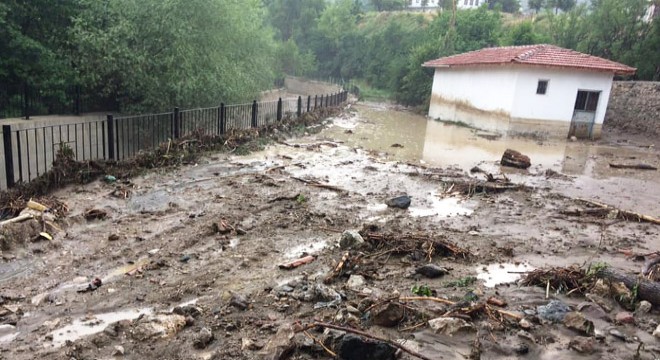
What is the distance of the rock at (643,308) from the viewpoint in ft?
13.4

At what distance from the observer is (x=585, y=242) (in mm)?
6328

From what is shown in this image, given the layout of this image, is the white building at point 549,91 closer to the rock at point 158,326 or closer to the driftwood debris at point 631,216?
the driftwood debris at point 631,216

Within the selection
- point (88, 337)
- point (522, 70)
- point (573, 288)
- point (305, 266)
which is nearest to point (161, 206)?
point (305, 266)

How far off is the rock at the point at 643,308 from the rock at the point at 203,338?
3.83m

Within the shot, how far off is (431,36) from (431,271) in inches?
1762

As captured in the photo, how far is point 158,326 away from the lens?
3.71 metres

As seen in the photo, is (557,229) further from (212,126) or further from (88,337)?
(212,126)

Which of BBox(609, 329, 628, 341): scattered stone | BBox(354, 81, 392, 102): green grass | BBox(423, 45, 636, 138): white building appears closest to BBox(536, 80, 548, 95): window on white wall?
BBox(423, 45, 636, 138): white building

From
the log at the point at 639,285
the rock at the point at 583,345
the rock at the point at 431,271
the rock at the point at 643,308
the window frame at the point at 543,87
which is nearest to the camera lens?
the rock at the point at 583,345

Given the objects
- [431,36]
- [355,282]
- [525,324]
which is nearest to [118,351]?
[355,282]

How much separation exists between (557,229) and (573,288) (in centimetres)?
266

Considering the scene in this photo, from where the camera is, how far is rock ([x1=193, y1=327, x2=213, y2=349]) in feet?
11.4

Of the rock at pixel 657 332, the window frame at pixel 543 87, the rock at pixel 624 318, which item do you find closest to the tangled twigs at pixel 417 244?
the rock at pixel 624 318

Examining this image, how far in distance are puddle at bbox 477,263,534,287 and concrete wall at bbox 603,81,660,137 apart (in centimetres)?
2064
